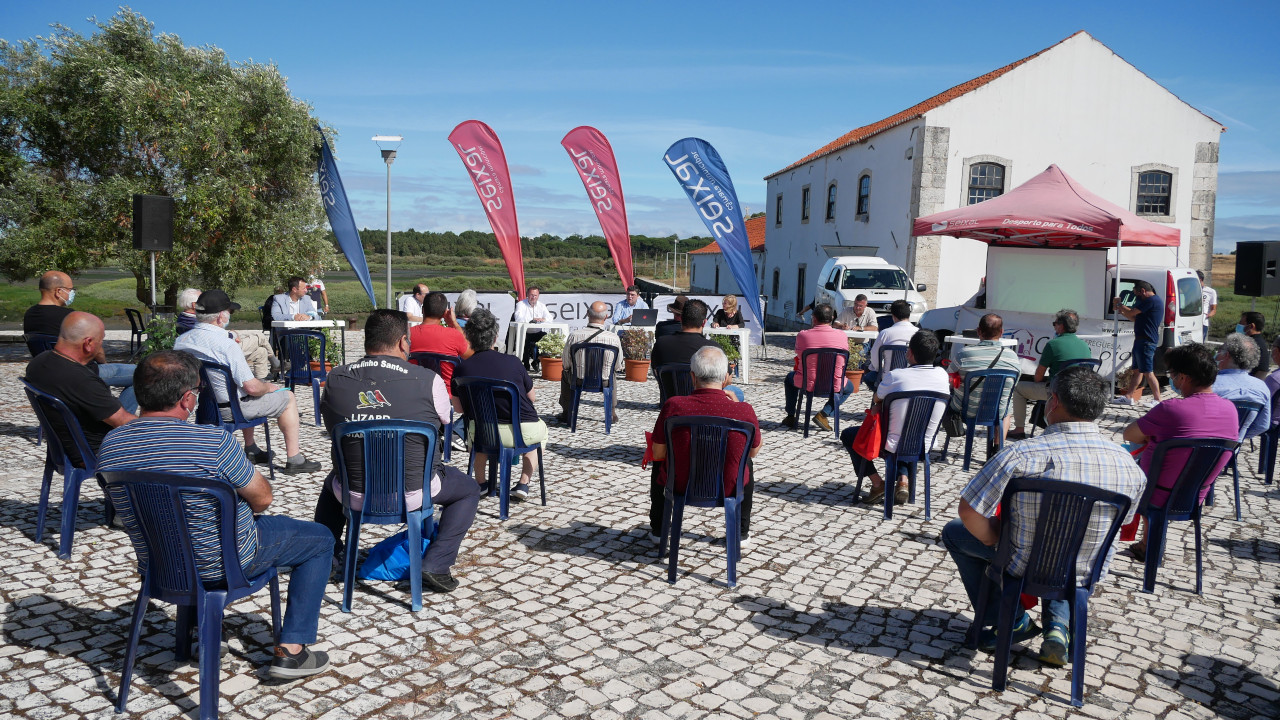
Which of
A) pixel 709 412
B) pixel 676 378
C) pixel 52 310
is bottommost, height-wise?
pixel 676 378

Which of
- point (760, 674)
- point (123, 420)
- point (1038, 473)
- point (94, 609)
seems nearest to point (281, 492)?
point (123, 420)

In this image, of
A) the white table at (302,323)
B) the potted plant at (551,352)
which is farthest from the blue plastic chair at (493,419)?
the potted plant at (551,352)

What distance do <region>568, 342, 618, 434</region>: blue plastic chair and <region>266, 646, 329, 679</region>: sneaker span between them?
5331 millimetres

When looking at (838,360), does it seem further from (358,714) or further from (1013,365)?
(358,714)

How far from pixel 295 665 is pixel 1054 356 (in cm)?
722

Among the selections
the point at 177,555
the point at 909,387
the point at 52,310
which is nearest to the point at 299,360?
the point at 52,310

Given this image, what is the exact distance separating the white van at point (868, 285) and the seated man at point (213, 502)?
15.5 metres

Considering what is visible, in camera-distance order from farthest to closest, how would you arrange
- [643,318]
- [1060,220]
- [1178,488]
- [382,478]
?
[643,318]
[1060,220]
[1178,488]
[382,478]

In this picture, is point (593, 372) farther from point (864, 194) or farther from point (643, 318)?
point (864, 194)

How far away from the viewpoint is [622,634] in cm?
402

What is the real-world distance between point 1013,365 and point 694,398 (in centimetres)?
414

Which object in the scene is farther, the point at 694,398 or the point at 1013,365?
the point at 1013,365

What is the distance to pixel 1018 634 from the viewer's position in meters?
3.80

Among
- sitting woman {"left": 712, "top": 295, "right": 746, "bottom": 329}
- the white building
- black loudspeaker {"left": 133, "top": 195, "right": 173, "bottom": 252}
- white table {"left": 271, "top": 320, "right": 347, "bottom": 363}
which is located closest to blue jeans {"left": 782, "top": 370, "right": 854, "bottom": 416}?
sitting woman {"left": 712, "top": 295, "right": 746, "bottom": 329}
